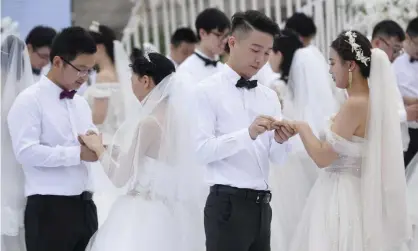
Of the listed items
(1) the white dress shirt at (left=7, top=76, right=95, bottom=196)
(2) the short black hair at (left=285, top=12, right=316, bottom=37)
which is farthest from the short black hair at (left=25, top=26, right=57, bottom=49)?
(2) the short black hair at (left=285, top=12, right=316, bottom=37)

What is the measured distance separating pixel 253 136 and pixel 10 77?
5.46 ft

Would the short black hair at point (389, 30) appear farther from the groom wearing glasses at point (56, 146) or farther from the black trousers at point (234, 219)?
the groom wearing glasses at point (56, 146)

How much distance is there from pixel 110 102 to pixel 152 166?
2145 millimetres

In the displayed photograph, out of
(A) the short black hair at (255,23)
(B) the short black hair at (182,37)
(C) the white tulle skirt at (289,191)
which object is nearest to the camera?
(A) the short black hair at (255,23)

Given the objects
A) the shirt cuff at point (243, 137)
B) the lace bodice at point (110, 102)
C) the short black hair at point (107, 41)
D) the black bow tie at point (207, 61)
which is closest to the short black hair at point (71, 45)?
the shirt cuff at point (243, 137)

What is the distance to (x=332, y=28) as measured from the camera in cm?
884

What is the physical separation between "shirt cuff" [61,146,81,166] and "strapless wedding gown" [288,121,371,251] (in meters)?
1.35

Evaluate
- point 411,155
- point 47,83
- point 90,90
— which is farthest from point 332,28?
point 47,83

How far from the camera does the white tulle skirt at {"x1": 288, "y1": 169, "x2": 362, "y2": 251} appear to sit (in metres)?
3.88

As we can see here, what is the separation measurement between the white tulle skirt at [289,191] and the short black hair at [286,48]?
2.42 feet

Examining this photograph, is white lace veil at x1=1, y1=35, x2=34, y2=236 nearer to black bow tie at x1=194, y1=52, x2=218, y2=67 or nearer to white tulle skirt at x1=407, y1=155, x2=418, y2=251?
black bow tie at x1=194, y1=52, x2=218, y2=67

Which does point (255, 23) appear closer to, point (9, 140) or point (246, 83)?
point (246, 83)

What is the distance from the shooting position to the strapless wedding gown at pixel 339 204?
388 cm

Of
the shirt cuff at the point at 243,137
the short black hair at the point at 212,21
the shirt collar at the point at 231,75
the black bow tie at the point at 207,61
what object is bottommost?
the shirt cuff at the point at 243,137
